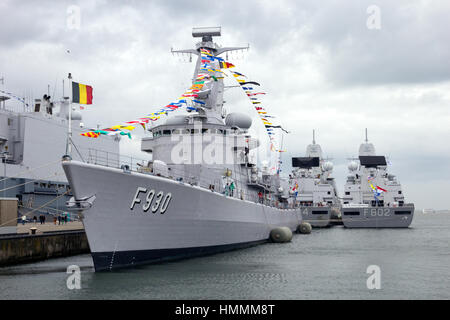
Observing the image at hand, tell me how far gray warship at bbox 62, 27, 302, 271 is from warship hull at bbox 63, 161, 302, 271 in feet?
0.10

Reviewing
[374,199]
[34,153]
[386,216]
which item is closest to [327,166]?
[374,199]

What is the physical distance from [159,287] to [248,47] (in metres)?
17.9

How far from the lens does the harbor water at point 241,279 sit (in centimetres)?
1195

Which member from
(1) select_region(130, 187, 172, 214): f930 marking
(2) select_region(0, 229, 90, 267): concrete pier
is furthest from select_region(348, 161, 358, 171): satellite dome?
(1) select_region(130, 187, 172, 214): f930 marking

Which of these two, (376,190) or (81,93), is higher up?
(81,93)

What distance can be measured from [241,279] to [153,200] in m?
3.94

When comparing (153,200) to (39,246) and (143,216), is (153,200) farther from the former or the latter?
(39,246)

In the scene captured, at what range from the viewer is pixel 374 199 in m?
53.1

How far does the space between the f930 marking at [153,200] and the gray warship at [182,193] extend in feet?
0.11

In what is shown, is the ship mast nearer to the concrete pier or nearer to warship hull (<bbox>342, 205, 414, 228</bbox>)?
the concrete pier

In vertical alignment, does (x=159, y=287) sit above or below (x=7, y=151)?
below

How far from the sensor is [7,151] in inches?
1478
